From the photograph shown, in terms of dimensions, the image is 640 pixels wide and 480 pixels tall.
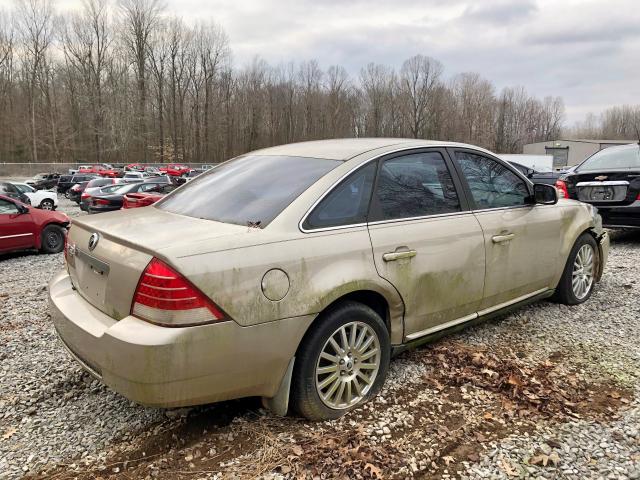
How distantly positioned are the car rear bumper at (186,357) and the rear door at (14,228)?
25.7 ft

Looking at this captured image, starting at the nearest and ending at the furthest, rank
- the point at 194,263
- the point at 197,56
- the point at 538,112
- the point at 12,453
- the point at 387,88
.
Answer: the point at 194,263 → the point at 12,453 → the point at 197,56 → the point at 387,88 → the point at 538,112

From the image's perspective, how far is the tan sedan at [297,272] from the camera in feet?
7.65

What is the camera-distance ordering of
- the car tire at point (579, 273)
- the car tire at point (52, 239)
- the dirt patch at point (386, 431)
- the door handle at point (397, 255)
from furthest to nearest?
1. the car tire at point (52, 239)
2. the car tire at point (579, 273)
3. the door handle at point (397, 255)
4. the dirt patch at point (386, 431)

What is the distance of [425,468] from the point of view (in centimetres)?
250

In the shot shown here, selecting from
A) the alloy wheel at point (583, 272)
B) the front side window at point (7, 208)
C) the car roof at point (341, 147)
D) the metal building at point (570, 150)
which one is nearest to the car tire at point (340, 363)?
the car roof at point (341, 147)

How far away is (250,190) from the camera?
310 centimetres

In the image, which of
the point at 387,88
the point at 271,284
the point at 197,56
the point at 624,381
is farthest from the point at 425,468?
the point at 387,88

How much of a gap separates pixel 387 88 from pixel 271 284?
273ft

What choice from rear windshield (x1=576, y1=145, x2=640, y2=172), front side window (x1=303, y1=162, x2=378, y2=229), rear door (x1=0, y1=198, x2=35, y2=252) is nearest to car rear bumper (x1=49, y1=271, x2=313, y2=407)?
front side window (x1=303, y1=162, x2=378, y2=229)

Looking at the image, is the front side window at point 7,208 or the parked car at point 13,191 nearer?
the front side window at point 7,208

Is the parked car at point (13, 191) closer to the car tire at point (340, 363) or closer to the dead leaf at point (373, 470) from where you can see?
the car tire at point (340, 363)

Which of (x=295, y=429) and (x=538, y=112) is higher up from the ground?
(x=538, y=112)

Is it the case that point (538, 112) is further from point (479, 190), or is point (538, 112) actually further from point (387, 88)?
point (479, 190)

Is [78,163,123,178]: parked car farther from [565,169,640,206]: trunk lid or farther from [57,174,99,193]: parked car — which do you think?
[565,169,640,206]: trunk lid
